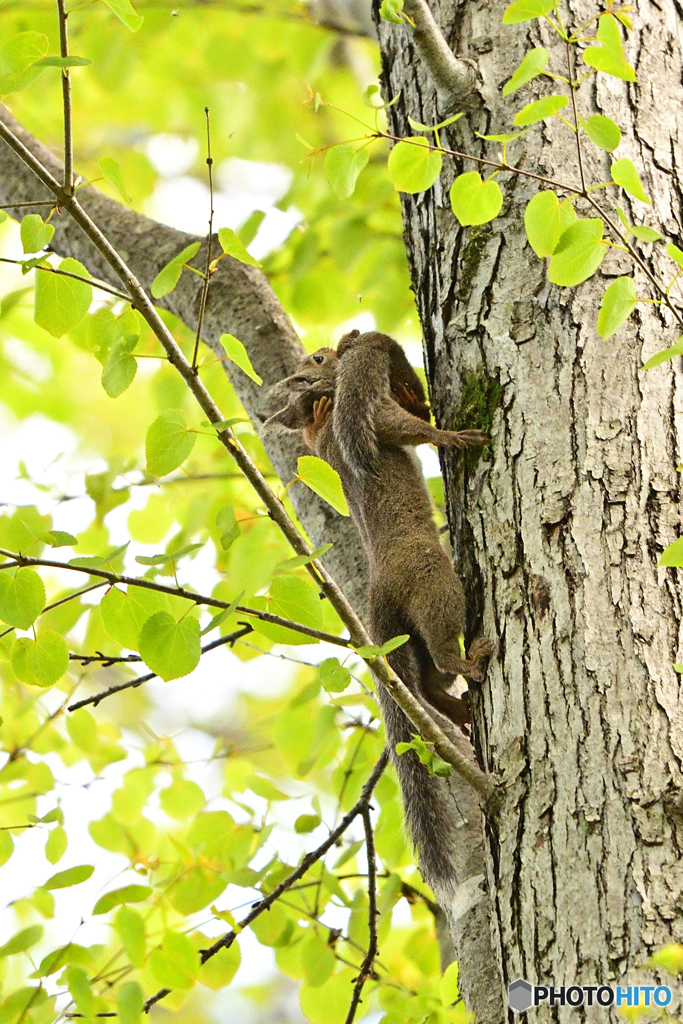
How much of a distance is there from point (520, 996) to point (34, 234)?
64.3 inches

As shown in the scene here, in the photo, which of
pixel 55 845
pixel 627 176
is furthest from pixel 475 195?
pixel 55 845

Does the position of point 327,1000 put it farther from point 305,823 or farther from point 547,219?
point 547,219

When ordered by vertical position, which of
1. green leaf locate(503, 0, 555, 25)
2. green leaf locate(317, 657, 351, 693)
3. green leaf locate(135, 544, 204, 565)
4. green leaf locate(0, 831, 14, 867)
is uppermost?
green leaf locate(503, 0, 555, 25)

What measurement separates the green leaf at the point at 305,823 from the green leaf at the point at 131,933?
1222mm

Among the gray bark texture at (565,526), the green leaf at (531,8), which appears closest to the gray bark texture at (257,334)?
the gray bark texture at (565,526)

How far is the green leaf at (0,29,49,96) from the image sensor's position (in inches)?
65.8

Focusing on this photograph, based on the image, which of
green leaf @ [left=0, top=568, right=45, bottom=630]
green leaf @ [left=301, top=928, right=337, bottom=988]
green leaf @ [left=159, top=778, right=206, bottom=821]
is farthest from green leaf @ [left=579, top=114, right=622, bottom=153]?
green leaf @ [left=159, top=778, right=206, bottom=821]

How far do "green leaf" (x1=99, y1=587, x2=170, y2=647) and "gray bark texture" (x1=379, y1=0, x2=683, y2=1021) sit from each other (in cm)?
74

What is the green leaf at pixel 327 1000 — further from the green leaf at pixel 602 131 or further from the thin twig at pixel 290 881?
the green leaf at pixel 602 131

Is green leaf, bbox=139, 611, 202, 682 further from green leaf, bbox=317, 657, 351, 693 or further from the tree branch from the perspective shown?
the tree branch

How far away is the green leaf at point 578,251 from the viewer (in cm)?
166

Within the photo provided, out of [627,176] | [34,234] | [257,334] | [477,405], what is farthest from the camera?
[257,334]

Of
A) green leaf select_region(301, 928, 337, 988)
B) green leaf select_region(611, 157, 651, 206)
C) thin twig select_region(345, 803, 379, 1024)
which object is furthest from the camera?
green leaf select_region(301, 928, 337, 988)

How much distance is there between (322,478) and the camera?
1.78 m
